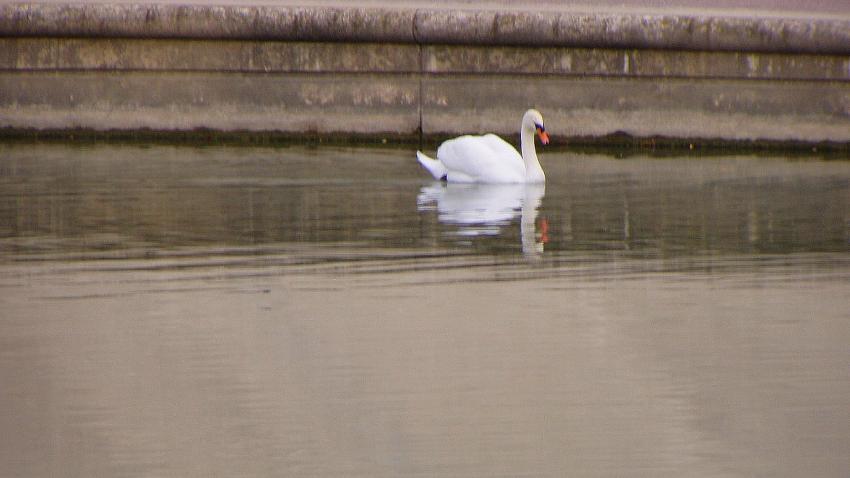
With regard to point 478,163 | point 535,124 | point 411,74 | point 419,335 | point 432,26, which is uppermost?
point 432,26

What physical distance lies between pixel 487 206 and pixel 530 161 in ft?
4.93

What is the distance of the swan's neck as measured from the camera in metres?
11.7

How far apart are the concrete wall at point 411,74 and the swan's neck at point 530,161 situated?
2011 millimetres

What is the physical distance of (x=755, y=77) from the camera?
14.4 m

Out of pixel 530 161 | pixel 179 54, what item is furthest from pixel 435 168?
pixel 179 54

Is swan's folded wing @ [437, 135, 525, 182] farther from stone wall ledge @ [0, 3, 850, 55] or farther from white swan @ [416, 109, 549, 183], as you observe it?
stone wall ledge @ [0, 3, 850, 55]

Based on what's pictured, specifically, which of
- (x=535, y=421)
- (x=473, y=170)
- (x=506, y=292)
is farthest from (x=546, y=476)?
(x=473, y=170)

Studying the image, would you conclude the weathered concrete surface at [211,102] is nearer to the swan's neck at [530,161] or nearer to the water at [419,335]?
the swan's neck at [530,161]

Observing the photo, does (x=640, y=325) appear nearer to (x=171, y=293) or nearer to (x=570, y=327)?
(x=570, y=327)

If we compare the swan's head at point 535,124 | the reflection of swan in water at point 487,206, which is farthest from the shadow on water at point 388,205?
the swan's head at point 535,124

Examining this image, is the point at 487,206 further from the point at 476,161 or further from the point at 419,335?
the point at 419,335

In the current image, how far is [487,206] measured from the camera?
10.5 meters

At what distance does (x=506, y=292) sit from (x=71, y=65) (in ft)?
28.1

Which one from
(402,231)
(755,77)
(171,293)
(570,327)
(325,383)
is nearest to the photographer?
(325,383)
